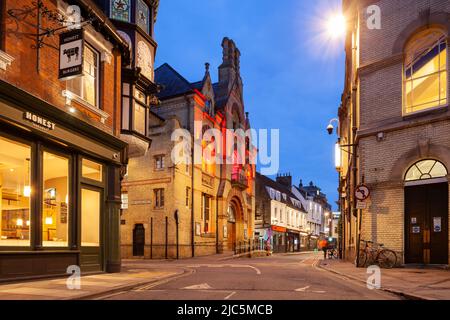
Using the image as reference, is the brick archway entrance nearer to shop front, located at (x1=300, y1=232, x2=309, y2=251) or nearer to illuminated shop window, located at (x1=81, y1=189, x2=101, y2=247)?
illuminated shop window, located at (x1=81, y1=189, x2=101, y2=247)

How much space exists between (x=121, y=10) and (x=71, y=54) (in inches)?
283

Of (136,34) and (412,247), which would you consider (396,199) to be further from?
(136,34)

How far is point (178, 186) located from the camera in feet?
102

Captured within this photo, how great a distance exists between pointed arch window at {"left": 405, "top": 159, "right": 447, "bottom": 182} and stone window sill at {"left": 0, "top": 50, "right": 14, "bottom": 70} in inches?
570

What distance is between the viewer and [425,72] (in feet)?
57.0

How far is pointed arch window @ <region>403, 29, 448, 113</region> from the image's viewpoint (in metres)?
16.9

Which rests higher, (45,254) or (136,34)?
(136,34)

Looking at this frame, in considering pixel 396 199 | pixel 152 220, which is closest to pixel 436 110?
pixel 396 199

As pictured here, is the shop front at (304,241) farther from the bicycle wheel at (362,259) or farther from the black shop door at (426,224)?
the black shop door at (426,224)

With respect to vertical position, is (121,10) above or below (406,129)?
above

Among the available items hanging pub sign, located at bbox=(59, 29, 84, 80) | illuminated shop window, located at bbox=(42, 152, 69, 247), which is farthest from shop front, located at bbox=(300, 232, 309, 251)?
hanging pub sign, located at bbox=(59, 29, 84, 80)

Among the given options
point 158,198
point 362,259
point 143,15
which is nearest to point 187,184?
point 158,198

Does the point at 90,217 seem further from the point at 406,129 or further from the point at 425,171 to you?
the point at 425,171

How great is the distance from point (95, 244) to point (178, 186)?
16507 millimetres
